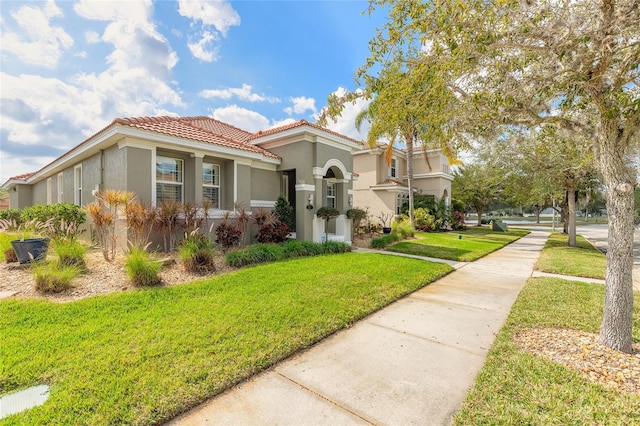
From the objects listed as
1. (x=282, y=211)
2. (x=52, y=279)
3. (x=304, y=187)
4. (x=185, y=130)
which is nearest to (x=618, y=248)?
(x=52, y=279)

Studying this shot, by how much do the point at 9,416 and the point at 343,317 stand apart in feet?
13.7

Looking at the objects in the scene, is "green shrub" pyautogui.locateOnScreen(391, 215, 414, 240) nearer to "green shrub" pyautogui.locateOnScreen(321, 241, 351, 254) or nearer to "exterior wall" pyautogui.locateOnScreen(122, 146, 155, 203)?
"green shrub" pyautogui.locateOnScreen(321, 241, 351, 254)

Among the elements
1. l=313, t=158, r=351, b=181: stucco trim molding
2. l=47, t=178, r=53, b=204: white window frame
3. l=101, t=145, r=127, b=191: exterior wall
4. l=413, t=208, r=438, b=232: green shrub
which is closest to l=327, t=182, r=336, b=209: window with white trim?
l=313, t=158, r=351, b=181: stucco trim molding

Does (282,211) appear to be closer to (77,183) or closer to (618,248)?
(77,183)

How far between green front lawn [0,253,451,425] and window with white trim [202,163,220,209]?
5777mm

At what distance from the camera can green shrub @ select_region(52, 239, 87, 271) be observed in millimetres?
7016

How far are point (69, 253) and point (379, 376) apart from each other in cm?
793

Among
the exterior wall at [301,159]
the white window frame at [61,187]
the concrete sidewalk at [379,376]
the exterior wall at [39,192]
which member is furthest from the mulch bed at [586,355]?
the exterior wall at [39,192]

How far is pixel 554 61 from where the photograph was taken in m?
3.90

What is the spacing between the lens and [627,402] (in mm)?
2930

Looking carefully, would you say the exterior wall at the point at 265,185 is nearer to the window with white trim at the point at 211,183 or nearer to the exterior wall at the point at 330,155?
the window with white trim at the point at 211,183

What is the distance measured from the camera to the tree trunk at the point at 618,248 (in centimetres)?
386

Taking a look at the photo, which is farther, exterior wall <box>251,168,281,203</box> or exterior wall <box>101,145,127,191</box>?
exterior wall <box>251,168,281,203</box>

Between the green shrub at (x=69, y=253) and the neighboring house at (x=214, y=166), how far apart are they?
2.56 metres
